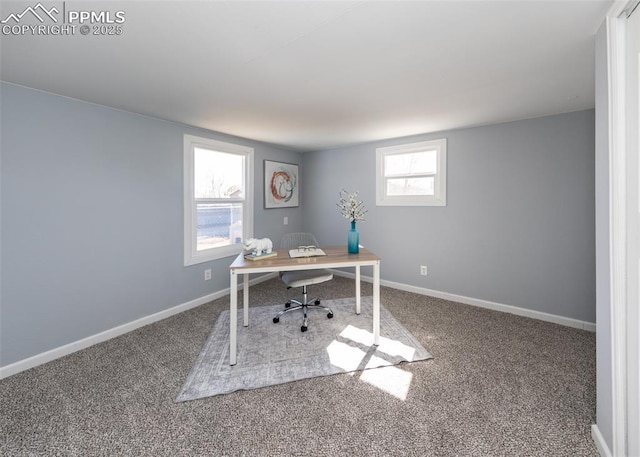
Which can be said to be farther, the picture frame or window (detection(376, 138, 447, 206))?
the picture frame

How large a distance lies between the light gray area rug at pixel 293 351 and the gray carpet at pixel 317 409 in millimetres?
96

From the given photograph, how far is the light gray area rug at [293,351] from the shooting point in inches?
79.0

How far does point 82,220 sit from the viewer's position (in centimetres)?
242

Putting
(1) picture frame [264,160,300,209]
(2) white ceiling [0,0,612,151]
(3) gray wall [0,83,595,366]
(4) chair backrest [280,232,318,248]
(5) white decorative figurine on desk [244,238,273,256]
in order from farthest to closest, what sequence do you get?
1. (1) picture frame [264,160,300,209]
2. (4) chair backrest [280,232,318,248]
3. (5) white decorative figurine on desk [244,238,273,256]
4. (3) gray wall [0,83,595,366]
5. (2) white ceiling [0,0,612,151]

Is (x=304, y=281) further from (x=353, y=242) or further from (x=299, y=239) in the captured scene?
(x=299, y=239)

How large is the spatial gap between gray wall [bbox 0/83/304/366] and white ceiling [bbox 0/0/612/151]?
278 millimetres

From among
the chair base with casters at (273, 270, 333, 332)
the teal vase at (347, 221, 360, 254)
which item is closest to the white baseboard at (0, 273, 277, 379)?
the chair base with casters at (273, 270, 333, 332)

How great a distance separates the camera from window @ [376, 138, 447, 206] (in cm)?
357

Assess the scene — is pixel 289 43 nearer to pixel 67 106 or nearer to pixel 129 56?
pixel 129 56

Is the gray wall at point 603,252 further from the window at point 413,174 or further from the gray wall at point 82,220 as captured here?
the gray wall at point 82,220

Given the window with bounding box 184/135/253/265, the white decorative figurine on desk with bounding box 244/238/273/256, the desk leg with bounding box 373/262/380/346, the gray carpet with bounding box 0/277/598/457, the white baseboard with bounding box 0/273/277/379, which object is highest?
the window with bounding box 184/135/253/265

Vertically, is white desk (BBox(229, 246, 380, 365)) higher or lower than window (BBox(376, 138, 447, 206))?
lower

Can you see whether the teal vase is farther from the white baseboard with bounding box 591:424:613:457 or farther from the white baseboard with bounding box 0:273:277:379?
the white baseboard with bounding box 0:273:277:379

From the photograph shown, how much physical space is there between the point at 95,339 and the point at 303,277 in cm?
199
